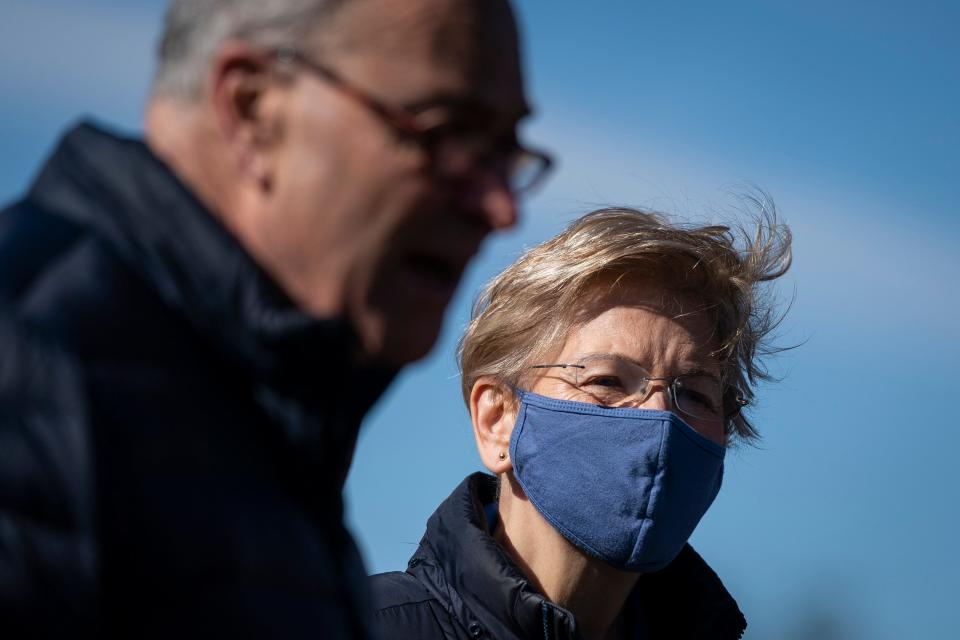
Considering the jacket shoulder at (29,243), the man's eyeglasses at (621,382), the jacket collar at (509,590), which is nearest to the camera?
the jacket shoulder at (29,243)

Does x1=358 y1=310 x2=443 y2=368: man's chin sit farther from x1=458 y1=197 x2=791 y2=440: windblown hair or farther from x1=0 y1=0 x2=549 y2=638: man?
x1=458 y1=197 x2=791 y2=440: windblown hair

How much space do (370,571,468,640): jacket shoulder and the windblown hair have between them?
74cm

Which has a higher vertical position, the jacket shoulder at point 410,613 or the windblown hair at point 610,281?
the windblown hair at point 610,281

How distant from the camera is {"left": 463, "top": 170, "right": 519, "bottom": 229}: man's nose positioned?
1841 mm

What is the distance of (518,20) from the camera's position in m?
1.98

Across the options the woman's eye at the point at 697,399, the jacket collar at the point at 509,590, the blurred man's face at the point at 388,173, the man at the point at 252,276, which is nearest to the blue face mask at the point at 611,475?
the woman's eye at the point at 697,399

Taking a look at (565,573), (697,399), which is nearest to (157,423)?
(565,573)

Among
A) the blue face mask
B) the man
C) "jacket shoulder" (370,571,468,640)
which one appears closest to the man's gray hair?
the man

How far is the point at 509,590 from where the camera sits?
3715 mm

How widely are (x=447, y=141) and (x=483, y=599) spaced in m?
2.24

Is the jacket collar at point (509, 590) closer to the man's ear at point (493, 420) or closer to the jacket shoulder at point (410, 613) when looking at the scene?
the jacket shoulder at point (410, 613)

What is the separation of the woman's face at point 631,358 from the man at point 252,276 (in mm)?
2101

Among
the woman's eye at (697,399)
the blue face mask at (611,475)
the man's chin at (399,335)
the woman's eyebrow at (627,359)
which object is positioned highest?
the man's chin at (399,335)

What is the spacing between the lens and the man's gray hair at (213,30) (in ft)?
5.88
